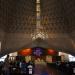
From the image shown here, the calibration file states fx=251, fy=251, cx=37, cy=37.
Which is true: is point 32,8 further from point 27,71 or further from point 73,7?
point 27,71

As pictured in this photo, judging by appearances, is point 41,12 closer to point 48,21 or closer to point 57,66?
point 48,21

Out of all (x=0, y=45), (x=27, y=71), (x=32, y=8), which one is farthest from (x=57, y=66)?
(x=32, y=8)

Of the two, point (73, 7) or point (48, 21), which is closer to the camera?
point (73, 7)

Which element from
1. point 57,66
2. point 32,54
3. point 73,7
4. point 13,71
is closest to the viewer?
point 13,71

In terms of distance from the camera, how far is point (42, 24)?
2100cm

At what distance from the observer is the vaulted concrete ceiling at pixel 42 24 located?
2047 cm

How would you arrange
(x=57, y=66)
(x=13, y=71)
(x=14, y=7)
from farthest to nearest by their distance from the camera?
(x=14, y=7) < (x=57, y=66) < (x=13, y=71)

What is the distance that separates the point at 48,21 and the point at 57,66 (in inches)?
263

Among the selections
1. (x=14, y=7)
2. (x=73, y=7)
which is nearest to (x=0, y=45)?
(x=14, y=7)

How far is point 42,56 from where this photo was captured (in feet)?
71.9

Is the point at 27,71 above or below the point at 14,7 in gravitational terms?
below

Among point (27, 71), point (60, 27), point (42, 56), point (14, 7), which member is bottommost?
point (27, 71)

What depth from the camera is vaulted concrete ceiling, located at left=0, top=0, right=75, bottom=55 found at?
20.5m

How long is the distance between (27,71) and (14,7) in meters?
7.96
